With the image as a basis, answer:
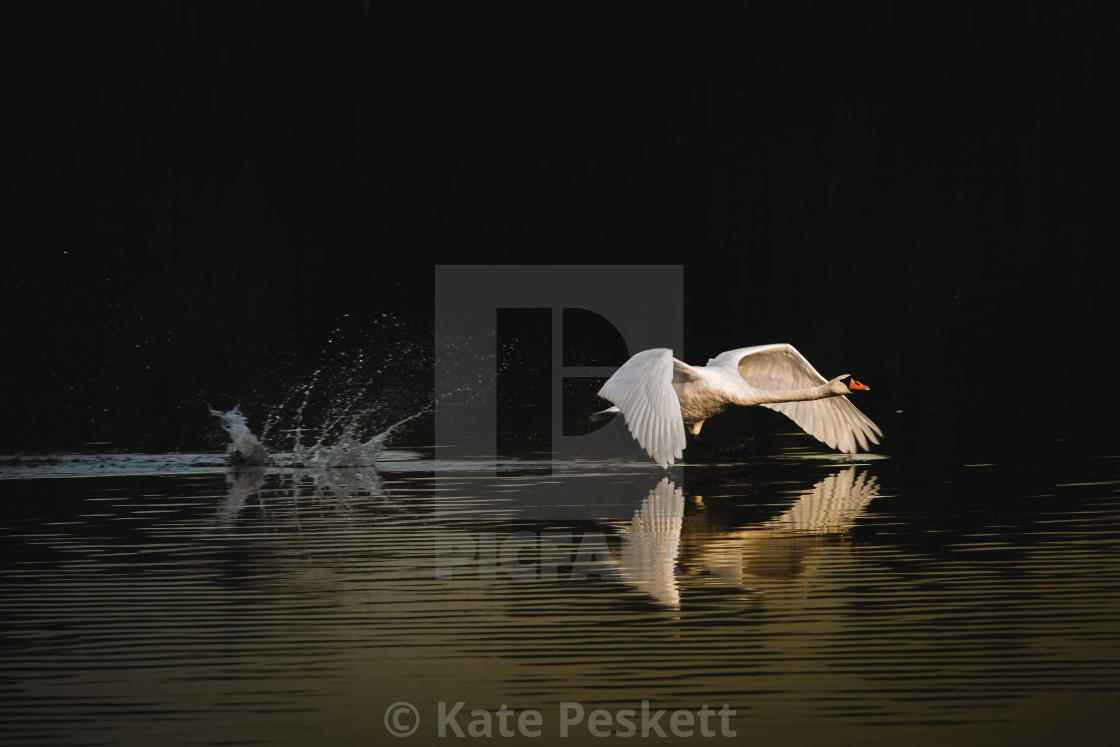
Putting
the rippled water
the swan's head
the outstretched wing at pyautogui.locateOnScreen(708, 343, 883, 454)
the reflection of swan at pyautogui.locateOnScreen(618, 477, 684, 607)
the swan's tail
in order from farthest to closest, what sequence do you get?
the outstretched wing at pyautogui.locateOnScreen(708, 343, 883, 454) → the swan's head → the swan's tail → the reflection of swan at pyautogui.locateOnScreen(618, 477, 684, 607) → the rippled water

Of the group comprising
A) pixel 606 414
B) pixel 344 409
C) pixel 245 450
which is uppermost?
pixel 344 409

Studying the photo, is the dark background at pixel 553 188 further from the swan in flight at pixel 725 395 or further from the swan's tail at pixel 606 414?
the swan's tail at pixel 606 414

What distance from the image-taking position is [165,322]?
21.8 meters

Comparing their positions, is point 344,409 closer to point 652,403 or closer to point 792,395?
point 792,395

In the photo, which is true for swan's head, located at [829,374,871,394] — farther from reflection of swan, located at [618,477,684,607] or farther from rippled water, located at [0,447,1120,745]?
reflection of swan, located at [618,477,684,607]

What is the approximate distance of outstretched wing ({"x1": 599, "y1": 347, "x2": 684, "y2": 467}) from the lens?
1126 centimetres

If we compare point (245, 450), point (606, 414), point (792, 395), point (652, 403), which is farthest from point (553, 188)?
point (652, 403)

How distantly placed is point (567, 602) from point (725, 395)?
13.4 ft

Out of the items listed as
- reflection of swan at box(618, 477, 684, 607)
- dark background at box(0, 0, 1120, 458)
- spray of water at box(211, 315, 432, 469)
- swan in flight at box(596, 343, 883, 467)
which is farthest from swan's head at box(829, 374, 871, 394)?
spray of water at box(211, 315, 432, 469)

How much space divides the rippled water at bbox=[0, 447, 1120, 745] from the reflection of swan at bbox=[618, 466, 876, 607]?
0.03 meters

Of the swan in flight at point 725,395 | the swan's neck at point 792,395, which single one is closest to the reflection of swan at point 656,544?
the swan in flight at point 725,395

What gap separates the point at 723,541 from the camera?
10312 mm

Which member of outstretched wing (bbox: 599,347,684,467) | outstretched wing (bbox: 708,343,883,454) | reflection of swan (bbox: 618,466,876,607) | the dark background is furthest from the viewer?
the dark background

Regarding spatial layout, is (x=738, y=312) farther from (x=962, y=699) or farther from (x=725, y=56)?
(x=725, y=56)
